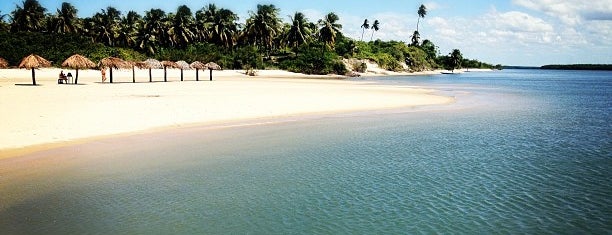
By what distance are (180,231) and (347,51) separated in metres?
88.9

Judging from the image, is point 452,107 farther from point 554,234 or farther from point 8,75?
point 8,75

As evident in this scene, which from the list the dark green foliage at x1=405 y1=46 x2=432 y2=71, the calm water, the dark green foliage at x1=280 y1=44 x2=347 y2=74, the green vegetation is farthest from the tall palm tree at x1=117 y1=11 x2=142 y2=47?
the dark green foliage at x1=405 y1=46 x2=432 y2=71

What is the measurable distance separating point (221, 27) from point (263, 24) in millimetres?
9298

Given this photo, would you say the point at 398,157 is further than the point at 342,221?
Yes

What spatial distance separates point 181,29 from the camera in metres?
75.9

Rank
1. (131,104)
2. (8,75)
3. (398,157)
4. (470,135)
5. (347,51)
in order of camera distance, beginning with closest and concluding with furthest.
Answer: (398,157) → (470,135) → (131,104) → (8,75) → (347,51)

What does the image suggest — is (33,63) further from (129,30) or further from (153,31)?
(129,30)

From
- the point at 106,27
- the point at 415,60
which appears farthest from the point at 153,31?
the point at 415,60

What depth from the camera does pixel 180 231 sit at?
6992 millimetres

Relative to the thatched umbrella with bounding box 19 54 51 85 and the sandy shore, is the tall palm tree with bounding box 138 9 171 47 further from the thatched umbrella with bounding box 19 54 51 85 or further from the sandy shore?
the sandy shore

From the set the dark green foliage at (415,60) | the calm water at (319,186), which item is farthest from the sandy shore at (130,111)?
the dark green foliage at (415,60)

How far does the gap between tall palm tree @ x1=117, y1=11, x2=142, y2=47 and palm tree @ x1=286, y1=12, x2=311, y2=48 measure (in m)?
27.9

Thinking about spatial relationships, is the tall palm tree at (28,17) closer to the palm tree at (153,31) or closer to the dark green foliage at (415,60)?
the palm tree at (153,31)

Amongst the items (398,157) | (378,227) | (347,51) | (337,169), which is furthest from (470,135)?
(347,51)
